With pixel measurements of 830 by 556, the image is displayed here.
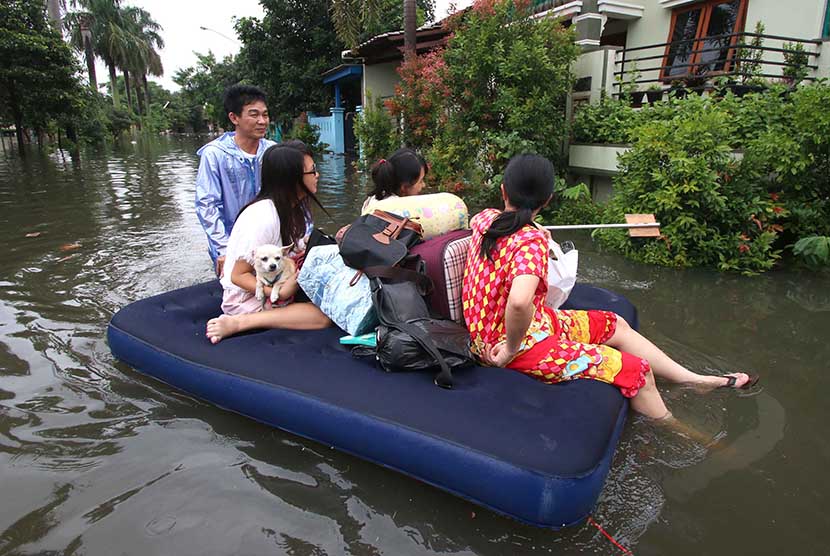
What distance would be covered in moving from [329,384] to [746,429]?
231 centimetres

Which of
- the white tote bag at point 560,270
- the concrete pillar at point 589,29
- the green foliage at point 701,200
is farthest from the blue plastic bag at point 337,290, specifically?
the concrete pillar at point 589,29

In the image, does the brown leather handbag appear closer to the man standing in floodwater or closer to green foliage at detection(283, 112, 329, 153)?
the man standing in floodwater

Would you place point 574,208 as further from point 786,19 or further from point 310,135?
point 310,135

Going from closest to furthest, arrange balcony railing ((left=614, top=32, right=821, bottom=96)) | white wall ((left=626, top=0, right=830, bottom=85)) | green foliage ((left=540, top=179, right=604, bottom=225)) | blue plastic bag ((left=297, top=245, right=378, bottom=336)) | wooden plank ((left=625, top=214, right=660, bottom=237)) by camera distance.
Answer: blue plastic bag ((left=297, top=245, right=378, bottom=336)), wooden plank ((left=625, top=214, right=660, bottom=237)), green foliage ((left=540, top=179, right=604, bottom=225)), balcony railing ((left=614, top=32, right=821, bottom=96)), white wall ((left=626, top=0, right=830, bottom=85))

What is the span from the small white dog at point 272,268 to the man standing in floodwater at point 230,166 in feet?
2.40

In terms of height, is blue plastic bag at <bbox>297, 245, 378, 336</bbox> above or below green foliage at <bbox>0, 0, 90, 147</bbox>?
below

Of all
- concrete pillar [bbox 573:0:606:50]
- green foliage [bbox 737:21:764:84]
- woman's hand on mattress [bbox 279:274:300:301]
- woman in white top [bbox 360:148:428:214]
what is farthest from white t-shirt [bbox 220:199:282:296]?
concrete pillar [bbox 573:0:606:50]

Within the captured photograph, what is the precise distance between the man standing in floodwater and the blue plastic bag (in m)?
0.95

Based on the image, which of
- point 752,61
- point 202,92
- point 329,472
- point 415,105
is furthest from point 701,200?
point 202,92

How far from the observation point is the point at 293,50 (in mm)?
22812

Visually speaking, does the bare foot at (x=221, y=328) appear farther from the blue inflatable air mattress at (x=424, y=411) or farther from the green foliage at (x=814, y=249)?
the green foliage at (x=814, y=249)

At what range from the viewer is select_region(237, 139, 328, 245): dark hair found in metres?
3.21

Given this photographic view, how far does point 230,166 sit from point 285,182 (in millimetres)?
1098

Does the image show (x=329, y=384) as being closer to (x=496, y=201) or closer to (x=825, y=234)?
(x=825, y=234)
